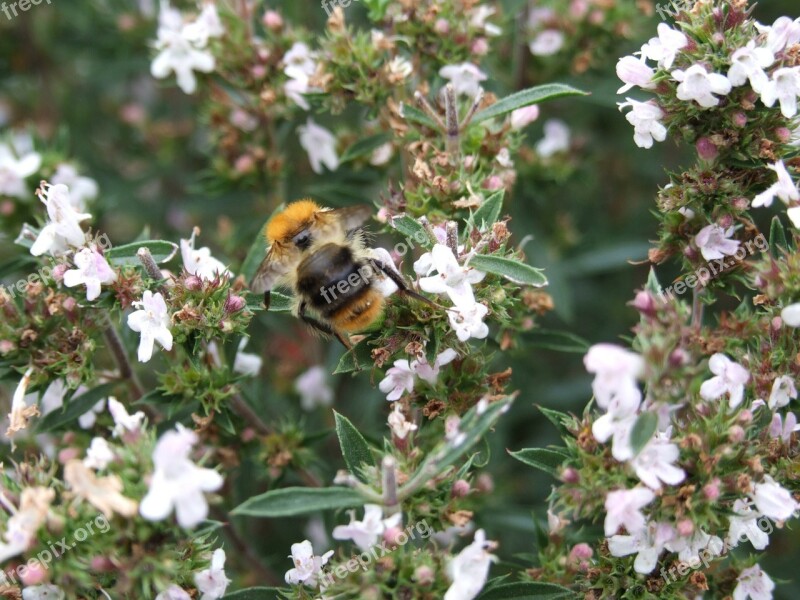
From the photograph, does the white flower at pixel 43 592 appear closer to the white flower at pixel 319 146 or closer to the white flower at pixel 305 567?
the white flower at pixel 305 567

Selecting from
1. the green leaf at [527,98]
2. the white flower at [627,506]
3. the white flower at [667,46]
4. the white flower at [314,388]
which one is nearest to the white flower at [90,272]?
the green leaf at [527,98]

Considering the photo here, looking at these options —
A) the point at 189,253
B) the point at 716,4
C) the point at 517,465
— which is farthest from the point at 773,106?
the point at 517,465

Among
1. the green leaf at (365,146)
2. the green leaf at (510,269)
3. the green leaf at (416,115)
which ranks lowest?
the green leaf at (510,269)

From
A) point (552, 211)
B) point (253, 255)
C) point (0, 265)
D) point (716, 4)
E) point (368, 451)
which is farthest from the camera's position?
point (552, 211)

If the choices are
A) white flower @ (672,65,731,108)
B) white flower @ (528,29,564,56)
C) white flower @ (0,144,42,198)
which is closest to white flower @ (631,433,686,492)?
white flower @ (672,65,731,108)

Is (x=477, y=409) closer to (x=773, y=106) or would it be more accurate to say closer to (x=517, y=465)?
(x=773, y=106)

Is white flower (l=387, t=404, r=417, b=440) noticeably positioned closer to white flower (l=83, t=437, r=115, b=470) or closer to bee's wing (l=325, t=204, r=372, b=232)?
bee's wing (l=325, t=204, r=372, b=232)
